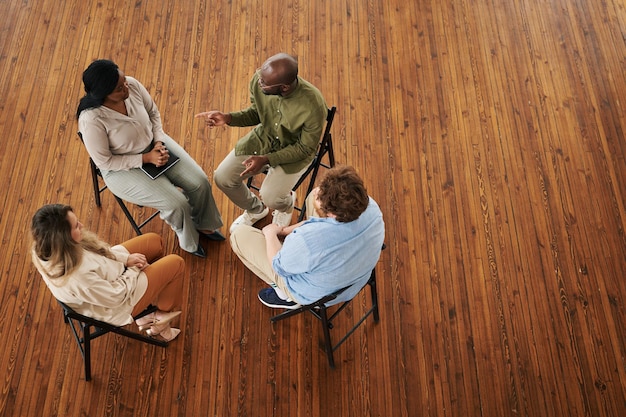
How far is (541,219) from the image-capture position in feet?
11.5

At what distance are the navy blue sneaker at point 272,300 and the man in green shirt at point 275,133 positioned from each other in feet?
1.67

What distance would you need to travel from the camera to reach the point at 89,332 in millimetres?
2652

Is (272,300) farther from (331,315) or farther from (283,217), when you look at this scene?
(283,217)

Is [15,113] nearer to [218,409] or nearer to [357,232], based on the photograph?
[218,409]

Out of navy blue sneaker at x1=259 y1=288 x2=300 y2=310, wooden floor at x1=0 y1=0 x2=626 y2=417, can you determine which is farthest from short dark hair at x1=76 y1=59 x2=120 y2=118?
navy blue sneaker at x1=259 y1=288 x2=300 y2=310

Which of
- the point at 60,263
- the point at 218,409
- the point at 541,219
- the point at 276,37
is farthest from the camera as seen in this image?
the point at 276,37

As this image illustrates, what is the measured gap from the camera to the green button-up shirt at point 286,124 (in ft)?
9.13

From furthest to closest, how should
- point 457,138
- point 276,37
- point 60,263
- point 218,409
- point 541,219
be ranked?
point 276,37 < point 457,138 < point 541,219 < point 218,409 < point 60,263

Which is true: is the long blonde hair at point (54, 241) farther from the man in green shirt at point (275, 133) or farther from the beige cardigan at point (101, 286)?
the man in green shirt at point (275, 133)

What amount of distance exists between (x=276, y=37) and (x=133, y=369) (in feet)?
8.89

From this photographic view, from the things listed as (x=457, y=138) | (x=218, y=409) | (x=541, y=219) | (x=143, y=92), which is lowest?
(x=218, y=409)

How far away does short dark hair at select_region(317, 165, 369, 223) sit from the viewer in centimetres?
220

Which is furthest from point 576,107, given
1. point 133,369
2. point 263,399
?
point 133,369

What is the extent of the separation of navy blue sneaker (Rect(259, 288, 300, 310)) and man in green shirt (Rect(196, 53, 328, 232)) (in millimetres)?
510
